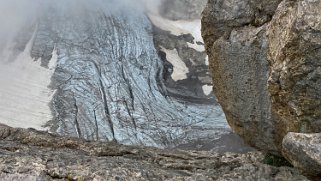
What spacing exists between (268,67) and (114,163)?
3167 millimetres

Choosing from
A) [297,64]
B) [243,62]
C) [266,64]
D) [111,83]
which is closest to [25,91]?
[111,83]

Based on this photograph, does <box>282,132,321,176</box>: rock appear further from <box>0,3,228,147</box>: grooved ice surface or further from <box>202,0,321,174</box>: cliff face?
<box>0,3,228,147</box>: grooved ice surface

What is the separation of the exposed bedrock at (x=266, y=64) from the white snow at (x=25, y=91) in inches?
770

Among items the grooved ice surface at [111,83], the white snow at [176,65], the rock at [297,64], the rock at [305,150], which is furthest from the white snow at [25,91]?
the rock at [305,150]

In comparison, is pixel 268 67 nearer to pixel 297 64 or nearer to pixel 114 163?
pixel 297 64

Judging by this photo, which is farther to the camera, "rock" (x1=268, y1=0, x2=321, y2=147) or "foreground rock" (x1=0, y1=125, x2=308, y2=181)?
"foreground rock" (x1=0, y1=125, x2=308, y2=181)

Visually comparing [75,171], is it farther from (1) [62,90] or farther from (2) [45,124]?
(1) [62,90]

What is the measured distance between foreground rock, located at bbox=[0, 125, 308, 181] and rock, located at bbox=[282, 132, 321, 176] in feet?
3.65

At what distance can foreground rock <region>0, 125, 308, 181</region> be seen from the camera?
8.98 metres

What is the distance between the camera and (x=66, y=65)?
35250 mm

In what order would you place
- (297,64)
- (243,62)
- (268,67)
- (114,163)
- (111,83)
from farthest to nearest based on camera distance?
(111,83)
(243,62)
(114,163)
(268,67)
(297,64)

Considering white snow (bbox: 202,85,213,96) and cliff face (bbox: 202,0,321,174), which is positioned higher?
cliff face (bbox: 202,0,321,174)

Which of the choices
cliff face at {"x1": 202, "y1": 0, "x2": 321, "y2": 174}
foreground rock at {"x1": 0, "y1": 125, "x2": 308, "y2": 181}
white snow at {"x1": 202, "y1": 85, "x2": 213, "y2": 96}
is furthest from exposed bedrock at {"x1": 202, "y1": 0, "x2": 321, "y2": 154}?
white snow at {"x1": 202, "y1": 85, "x2": 213, "y2": 96}

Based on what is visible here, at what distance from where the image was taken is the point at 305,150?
736 centimetres
